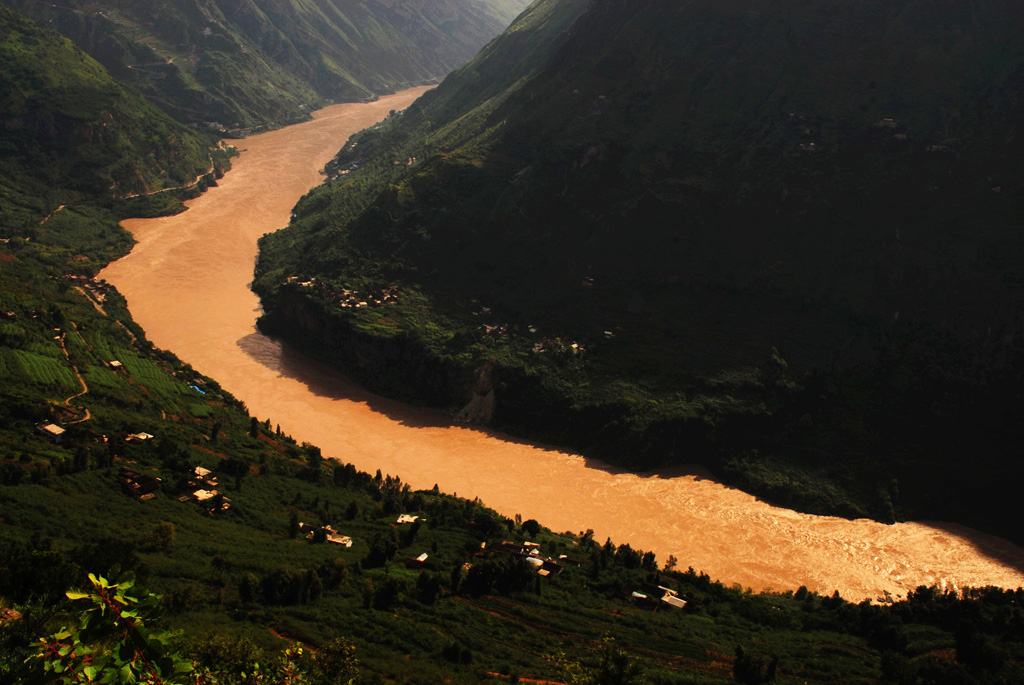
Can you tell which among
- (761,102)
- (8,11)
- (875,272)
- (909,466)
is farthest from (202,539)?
(8,11)

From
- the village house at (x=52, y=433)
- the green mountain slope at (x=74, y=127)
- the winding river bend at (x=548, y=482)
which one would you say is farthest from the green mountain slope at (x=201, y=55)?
the village house at (x=52, y=433)

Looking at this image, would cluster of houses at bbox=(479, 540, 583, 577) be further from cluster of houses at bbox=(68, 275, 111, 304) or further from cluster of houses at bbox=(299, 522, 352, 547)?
cluster of houses at bbox=(68, 275, 111, 304)

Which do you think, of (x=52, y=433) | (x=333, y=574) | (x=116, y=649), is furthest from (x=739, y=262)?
(x=116, y=649)

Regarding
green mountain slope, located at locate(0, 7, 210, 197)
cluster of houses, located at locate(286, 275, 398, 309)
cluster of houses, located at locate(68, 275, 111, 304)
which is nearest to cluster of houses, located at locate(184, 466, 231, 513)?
cluster of houses, located at locate(286, 275, 398, 309)

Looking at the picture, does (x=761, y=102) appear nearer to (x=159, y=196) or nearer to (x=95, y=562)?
(x=95, y=562)

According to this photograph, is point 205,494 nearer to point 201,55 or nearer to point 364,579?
point 364,579
